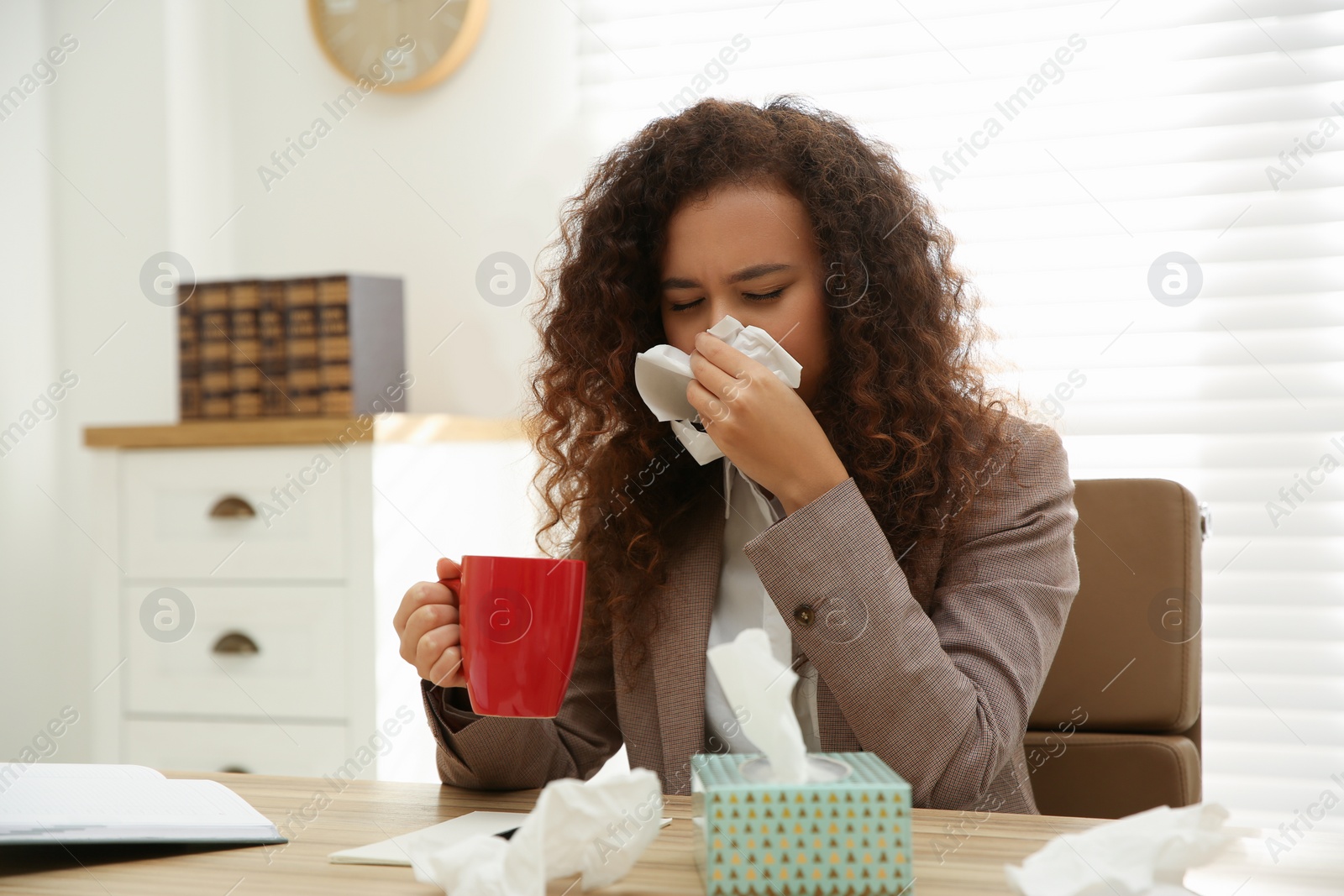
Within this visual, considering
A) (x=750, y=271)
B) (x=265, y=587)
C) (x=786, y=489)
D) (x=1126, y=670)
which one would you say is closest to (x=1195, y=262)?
(x=1126, y=670)

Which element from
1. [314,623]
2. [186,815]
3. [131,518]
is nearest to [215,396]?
[131,518]

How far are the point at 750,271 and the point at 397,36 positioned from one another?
1580 mm

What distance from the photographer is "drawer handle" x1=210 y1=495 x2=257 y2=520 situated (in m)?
1.93

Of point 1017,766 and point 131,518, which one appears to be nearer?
point 1017,766

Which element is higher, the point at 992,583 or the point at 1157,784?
the point at 992,583

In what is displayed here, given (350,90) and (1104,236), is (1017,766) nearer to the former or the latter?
(1104,236)

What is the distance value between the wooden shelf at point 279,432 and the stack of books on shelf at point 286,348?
7 centimetres

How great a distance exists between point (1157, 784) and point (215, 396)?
168 centimetres

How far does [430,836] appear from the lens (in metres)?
0.69

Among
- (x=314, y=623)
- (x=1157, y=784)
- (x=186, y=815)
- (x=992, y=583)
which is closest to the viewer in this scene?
(x=186, y=815)

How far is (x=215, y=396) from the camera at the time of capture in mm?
2055

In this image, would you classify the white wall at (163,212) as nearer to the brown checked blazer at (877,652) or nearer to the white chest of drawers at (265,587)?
the white chest of drawers at (265,587)

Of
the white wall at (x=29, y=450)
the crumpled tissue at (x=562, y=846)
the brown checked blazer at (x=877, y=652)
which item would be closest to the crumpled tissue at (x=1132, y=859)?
the crumpled tissue at (x=562, y=846)

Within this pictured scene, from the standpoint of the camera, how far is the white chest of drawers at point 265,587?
1.89m
